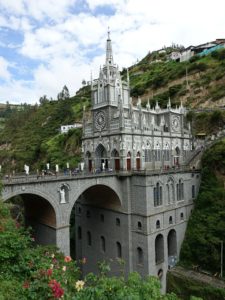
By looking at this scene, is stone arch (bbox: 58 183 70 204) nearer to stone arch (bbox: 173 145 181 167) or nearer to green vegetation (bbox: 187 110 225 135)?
stone arch (bbox: 173 145 181 167)

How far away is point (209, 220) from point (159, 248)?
767cm

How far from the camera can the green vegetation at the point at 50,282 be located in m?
8.63

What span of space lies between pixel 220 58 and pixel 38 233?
76.1 metres

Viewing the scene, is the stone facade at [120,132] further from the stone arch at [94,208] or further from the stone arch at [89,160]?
the stone arch at [94,208]

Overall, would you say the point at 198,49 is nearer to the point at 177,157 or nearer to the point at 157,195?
the point at 177,157

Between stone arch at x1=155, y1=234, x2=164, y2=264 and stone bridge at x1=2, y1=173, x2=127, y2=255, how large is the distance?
405 inches

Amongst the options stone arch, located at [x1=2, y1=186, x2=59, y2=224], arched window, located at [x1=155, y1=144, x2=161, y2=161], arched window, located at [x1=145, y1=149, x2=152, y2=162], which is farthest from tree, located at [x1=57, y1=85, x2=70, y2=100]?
stone arch, located at [x1=2, y1=186, x2=59, y2=224]

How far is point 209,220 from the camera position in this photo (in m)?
37.1

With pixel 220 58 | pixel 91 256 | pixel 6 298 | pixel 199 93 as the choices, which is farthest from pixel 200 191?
pixel 220 58

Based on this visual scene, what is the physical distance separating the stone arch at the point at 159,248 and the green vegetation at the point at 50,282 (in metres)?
23.4

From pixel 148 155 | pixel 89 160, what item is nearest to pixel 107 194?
pixel 89 160

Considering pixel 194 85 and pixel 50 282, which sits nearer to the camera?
pixel 50 282

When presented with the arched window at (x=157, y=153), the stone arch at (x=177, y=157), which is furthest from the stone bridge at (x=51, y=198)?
the stone arch at (x=177, y=157)

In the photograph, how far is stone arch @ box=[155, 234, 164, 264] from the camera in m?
36.7
